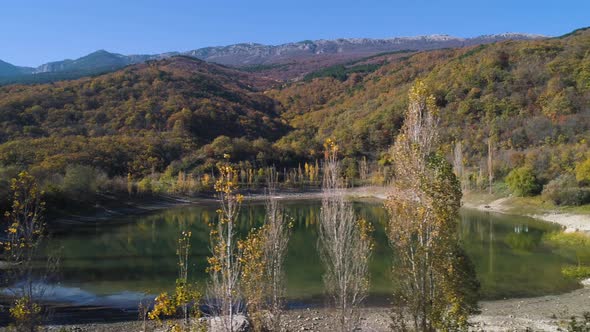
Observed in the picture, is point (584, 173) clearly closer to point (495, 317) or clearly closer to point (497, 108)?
point (495, 317)

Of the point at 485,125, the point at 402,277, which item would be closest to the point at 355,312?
the point at 402,277

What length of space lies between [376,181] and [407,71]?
7077cm

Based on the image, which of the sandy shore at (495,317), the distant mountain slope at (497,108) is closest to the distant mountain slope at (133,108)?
the distant mountain slope at (497,108)

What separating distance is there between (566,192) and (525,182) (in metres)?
6.27

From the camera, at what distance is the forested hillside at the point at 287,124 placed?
7094 cm

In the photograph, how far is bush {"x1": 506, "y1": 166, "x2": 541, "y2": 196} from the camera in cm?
5300

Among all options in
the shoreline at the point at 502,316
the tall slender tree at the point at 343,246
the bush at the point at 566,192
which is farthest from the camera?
the bush at the point at 566,192

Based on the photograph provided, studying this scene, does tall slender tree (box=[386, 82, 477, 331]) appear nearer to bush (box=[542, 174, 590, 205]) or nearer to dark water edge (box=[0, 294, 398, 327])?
dark water edge (box=[0, 294, 398, 327])

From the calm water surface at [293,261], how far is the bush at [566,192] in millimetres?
4515

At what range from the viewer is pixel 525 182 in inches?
2098

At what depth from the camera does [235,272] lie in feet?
27.0

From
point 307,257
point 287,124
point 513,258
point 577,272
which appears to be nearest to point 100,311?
point 307,257

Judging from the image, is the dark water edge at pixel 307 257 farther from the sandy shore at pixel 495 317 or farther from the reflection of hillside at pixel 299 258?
the sandy shore at pixel 495 317

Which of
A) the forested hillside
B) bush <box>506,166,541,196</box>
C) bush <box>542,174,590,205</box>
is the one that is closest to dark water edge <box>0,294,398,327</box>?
the forested hillside
